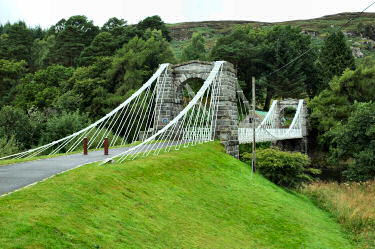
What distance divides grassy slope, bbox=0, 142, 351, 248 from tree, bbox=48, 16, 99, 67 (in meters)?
41.8

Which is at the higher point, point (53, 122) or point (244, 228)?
point (53, 122)

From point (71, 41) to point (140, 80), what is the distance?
21507 mm

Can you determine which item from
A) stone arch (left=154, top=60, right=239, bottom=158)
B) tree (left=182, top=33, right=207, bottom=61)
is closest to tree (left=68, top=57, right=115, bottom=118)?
tree (left=182, top=33, right=207, bottom=61)

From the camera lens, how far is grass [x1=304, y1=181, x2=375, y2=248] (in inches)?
399

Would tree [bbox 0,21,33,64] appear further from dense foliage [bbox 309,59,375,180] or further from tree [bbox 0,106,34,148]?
dense foliage [bbox 309,59,375,180]

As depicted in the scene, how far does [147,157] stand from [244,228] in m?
3.96

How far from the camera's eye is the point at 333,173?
25.7 metres

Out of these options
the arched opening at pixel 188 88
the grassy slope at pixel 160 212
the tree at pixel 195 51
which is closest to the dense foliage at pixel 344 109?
the grassy slope at pixel 160 212

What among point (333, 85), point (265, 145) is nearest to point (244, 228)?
point (265, 145)

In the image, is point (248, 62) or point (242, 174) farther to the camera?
point (248, 62)

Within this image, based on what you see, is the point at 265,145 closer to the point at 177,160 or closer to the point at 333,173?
the point at 333,173

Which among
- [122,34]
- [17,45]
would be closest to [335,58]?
[122,34]

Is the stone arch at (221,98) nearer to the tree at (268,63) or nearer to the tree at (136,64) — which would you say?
the tree at (136,64)

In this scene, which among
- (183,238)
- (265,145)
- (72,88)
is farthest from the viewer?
(72,88)
